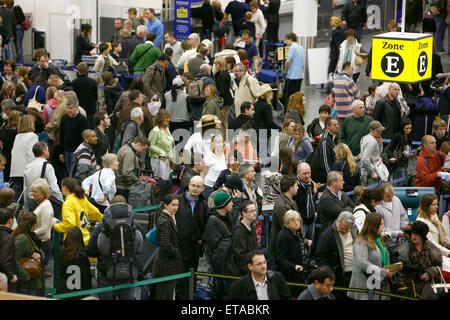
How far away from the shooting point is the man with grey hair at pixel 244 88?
16.1 meters

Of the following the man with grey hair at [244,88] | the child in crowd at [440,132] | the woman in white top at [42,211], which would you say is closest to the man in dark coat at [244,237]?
the woman in white top at [42,211]

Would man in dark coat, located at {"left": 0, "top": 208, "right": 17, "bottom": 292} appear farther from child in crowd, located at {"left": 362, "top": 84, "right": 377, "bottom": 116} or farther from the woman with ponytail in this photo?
child in crowd, located at {"left": 362, "top": 84, "right": 377, "bottom": 116}

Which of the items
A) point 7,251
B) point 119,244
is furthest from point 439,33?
point 7,251

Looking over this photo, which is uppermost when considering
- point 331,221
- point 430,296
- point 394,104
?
point 394,104

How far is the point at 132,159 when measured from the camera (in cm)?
1212

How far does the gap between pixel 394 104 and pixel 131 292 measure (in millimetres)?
6903

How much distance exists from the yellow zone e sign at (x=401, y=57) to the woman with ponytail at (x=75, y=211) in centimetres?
544

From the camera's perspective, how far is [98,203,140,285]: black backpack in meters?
9.51

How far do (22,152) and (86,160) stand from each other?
41.6 inches

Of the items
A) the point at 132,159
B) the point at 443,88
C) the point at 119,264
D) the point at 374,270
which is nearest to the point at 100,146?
the point at 132,159

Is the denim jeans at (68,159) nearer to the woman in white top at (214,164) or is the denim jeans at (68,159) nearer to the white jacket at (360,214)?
the woman in white top at (214,164)

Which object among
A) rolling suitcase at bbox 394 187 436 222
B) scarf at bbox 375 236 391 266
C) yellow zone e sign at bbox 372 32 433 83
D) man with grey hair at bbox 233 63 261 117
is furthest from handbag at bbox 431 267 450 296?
man with grey hair at bbox 233 63 261 117

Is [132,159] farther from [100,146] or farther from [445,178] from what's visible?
[445,178]
